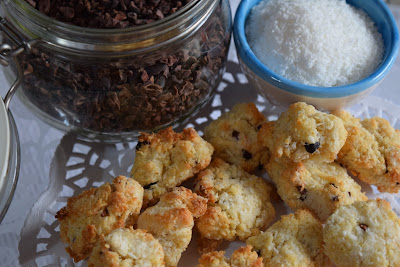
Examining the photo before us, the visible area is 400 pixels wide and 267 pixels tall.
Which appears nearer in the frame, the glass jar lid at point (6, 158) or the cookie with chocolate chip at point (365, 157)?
the glass jar lid at point (6, 158)

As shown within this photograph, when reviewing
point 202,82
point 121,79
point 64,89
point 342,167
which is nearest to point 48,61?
point 64,89

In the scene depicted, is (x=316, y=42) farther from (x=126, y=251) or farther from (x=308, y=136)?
(x=126, y=251)

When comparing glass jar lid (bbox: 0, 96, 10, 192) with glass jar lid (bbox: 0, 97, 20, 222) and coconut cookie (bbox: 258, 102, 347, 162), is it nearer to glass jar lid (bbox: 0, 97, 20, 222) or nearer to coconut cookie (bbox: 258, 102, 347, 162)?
glass jar lid (bbox: 0, 97, 20, 222)

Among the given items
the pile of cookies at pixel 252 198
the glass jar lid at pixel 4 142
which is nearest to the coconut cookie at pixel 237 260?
the pile of cookies at pixel 252 198

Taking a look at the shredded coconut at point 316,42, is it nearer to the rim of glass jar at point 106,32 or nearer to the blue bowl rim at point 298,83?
the blue bowl rim at point 298,83

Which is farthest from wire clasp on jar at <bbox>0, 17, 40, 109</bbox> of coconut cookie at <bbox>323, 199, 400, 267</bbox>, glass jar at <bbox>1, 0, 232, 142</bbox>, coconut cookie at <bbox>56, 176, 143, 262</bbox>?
coconut cookie at <bbox>323, 199, 400, 267</bbox>

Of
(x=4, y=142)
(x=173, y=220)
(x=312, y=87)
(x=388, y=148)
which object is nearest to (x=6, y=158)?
(x=4, y=142)

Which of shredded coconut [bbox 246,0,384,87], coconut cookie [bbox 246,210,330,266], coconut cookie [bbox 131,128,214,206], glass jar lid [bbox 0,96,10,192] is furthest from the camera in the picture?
shredded coconut [bbox 246,0,384,87]
